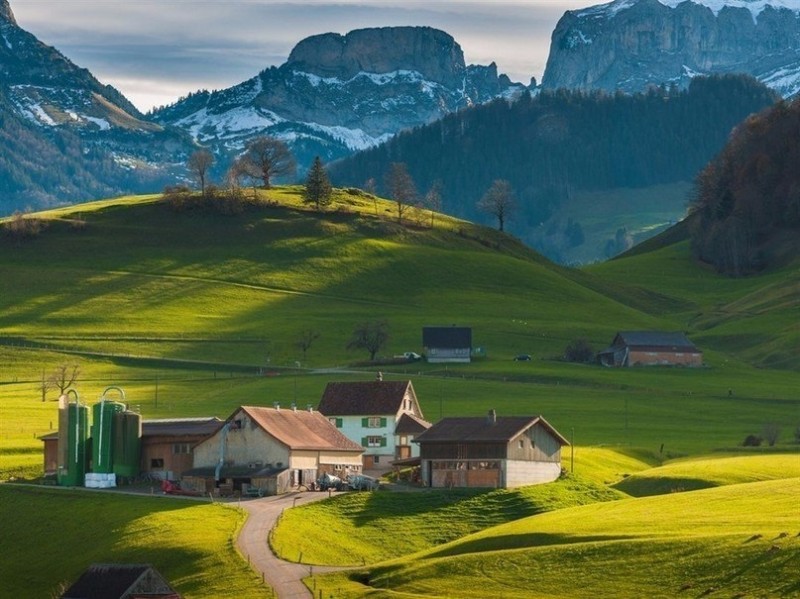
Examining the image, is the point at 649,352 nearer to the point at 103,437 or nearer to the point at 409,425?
the point at 409,425

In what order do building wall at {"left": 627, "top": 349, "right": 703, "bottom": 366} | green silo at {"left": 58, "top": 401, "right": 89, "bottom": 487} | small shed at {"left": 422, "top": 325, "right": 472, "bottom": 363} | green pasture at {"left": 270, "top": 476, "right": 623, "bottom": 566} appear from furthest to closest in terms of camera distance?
building wall at {"left": 627, "top": 349, "right": 703, "bottom": 366} → small shed at {"left": 422, "top": 325, "right": 472, "bottom": 363} → green silo at {"left": 58, "top": 401, "right": 89, "bottom": 487} → green pasture at {"left": 270, "top": 476, "right": 623, "bottom": 566}

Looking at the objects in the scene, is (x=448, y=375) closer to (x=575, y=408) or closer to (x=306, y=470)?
(x=575, y=408)

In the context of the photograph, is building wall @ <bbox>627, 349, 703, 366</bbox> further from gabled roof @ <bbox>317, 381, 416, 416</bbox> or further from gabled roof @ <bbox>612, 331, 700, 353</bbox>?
gabled roof @ <bbox>317, 381, 416, 416</bbox>

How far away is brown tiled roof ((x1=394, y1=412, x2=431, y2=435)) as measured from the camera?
124938 mm

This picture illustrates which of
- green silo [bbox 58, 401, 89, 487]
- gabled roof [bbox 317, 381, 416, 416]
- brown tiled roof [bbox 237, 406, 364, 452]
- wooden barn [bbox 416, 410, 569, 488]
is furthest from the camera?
gabled roof [bbox 317, 381, 416, 416]

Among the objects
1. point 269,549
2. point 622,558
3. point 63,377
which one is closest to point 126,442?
point 269,549

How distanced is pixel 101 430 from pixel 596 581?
46.8 meters

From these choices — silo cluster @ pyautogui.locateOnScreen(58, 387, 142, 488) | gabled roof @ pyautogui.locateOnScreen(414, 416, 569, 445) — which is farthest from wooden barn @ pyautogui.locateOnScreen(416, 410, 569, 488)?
silo cluster @ pyautogui.locateOnScreen(58, 387, 142, 488)

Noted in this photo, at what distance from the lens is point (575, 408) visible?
153250 millimetres

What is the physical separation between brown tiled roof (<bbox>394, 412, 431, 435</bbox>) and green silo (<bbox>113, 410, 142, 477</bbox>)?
60.3 ft

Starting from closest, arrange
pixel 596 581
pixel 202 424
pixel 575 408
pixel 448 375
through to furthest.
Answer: pixel 596 581, pixel 202 424, pixel 575 408, pixel 448 375

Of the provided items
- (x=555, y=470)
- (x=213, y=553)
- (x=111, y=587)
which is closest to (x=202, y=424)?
(x=555, y=470)

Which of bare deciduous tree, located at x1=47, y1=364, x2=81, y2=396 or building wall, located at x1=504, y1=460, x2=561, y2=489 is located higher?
bare deciduous tree, located at x1=47, y1=364, x2=81, y2=396

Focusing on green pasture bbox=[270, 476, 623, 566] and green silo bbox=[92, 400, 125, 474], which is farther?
green silo bbox=[92, 400, 125, 474]
